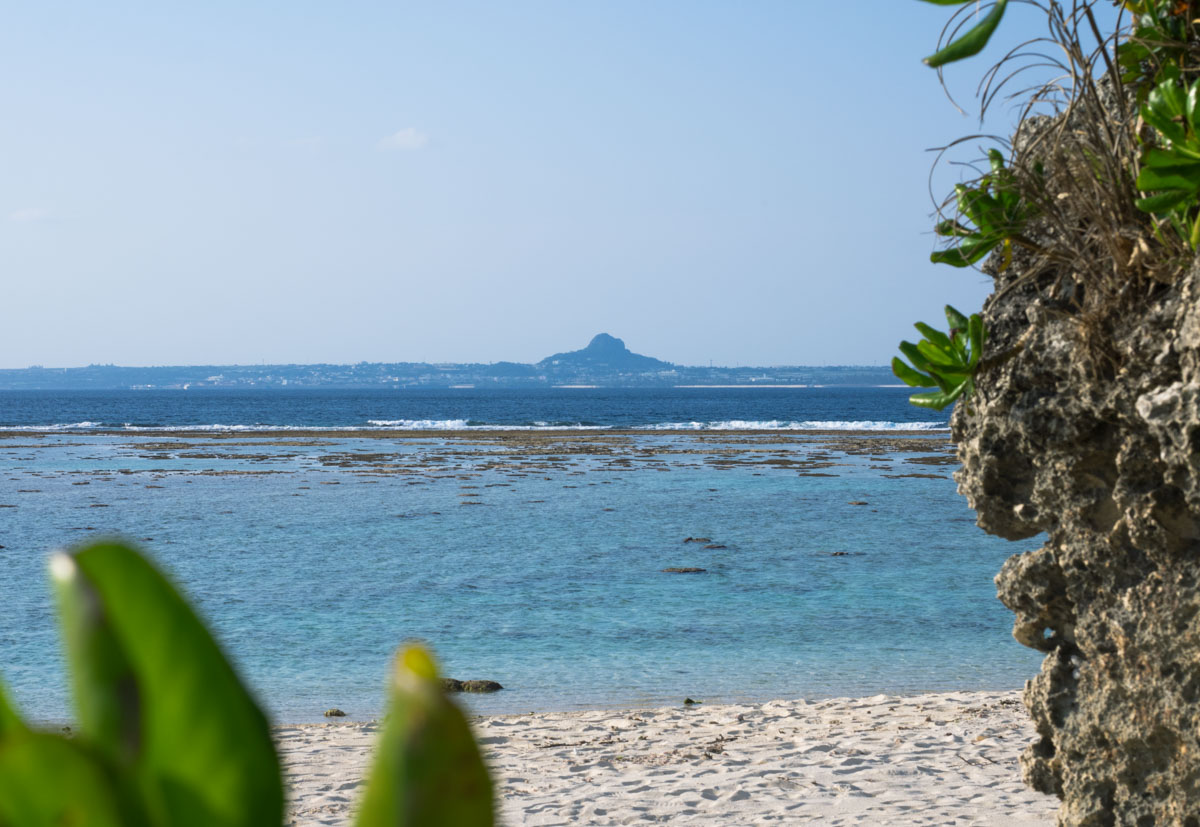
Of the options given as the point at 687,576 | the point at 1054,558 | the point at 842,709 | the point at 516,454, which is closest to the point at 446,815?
the point at 1054,558

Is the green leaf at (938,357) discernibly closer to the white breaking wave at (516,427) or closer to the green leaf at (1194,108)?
the green leaf at (1194,108)

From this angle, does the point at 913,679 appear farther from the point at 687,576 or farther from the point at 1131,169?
the point at 1131,169

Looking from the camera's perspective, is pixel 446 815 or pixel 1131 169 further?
pixel 1131 169

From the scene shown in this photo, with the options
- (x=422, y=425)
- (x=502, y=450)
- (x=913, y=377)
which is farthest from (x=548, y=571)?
(x=422, y=425)

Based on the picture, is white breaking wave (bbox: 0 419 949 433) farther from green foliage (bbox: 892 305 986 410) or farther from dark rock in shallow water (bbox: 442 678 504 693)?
green foliage (bbox: 892 305 986 410)

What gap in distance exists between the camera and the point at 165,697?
1.34ft

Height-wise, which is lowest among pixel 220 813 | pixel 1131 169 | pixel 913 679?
pixel 913 679

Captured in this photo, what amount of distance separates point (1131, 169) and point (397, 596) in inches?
464

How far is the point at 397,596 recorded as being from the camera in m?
13.1

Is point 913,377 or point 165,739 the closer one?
point 165,739

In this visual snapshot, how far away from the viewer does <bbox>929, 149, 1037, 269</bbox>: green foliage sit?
104 inches

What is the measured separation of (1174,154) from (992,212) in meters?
0.62

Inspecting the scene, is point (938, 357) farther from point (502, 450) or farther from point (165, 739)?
point (502, 450)

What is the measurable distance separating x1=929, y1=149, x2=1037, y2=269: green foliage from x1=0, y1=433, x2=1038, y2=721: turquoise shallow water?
21.5ft
